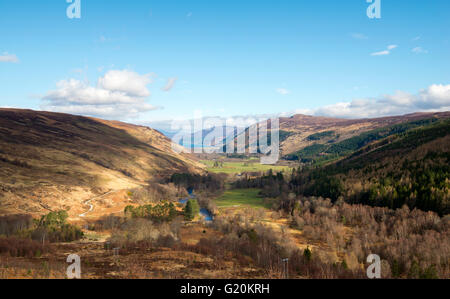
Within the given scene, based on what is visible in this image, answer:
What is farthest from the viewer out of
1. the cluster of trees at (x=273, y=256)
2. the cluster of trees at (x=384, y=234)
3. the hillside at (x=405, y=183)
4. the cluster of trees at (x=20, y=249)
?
the hillside at (x=405, y=183)

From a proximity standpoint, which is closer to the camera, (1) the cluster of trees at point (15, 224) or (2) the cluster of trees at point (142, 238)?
(2) the cluster of trees at point (142, 238)

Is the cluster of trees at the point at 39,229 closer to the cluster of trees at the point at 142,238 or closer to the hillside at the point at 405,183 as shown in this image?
the cluster of trees at the point at 142,238

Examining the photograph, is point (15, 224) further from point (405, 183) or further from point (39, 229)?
point (405, 183)

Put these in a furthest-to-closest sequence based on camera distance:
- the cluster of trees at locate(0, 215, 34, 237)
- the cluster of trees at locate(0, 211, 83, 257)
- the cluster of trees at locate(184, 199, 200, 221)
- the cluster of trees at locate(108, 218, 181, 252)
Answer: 1. the cluster of trees at locate(184, 199, 200, 221)
2. the cluster of trees at locate(0, 215, 34, 237)
3. the cluster of trees at locate(0, 211, 83, 257)
4. the cluster of trees at locate(108, 218, 181, 252)

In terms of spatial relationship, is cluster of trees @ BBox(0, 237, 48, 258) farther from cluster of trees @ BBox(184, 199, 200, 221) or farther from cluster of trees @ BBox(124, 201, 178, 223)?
cluster of trees @ BBox(184, 199, 200, 221)

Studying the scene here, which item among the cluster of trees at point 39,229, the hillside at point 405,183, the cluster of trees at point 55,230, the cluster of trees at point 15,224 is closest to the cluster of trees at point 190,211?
the cluster of trees at point 39,229

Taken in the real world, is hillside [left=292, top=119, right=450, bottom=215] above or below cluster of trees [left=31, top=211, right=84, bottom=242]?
above

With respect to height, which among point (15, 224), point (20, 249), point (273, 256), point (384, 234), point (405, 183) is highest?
point (405, 183)

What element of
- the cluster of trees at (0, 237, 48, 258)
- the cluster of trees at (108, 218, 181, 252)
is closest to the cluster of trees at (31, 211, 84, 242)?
the cluster of trees at (0, 237, 48, 258)

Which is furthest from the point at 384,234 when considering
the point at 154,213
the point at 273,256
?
the point at 154,213

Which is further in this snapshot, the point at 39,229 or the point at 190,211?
the point at 190,211

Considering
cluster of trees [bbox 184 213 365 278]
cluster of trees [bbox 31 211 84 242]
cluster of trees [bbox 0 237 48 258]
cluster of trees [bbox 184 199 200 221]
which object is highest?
cluster of trees [bbox 0 237 48 258]

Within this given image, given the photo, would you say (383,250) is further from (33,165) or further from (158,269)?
(33,165)
